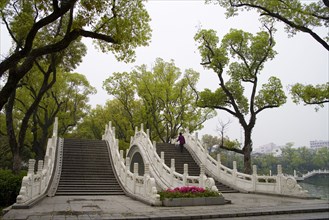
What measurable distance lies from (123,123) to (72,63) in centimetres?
1595

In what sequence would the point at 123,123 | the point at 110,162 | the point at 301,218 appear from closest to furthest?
the point at 301,218, the point at 110,162, the point at 123,123

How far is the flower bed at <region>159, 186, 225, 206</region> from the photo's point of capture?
1068 centimetres

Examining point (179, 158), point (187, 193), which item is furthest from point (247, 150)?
point (187, 193)

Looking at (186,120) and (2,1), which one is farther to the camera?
(186,120)

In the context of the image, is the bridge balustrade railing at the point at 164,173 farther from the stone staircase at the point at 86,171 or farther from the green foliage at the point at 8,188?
the green foliage at the point at 8,188

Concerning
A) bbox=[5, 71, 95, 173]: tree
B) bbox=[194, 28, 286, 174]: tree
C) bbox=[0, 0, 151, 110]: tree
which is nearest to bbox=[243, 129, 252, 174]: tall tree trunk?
bbox=[194, 28, 286, 174]: tree

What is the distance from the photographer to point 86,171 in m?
18.7

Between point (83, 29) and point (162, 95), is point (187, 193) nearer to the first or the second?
point (83, 29)

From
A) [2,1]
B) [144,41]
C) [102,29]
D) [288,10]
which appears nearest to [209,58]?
[288,10]

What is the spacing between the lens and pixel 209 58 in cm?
2108

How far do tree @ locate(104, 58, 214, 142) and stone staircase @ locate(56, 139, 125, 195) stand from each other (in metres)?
8.07

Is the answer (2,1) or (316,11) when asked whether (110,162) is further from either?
(316,11)

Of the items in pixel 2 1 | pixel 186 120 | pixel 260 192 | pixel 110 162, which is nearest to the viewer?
pixel 2 1

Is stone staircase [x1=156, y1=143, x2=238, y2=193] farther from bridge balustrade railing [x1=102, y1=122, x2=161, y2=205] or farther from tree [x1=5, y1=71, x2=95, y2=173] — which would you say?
tree [x1=5, y1=71, x2=95, y2=173]
